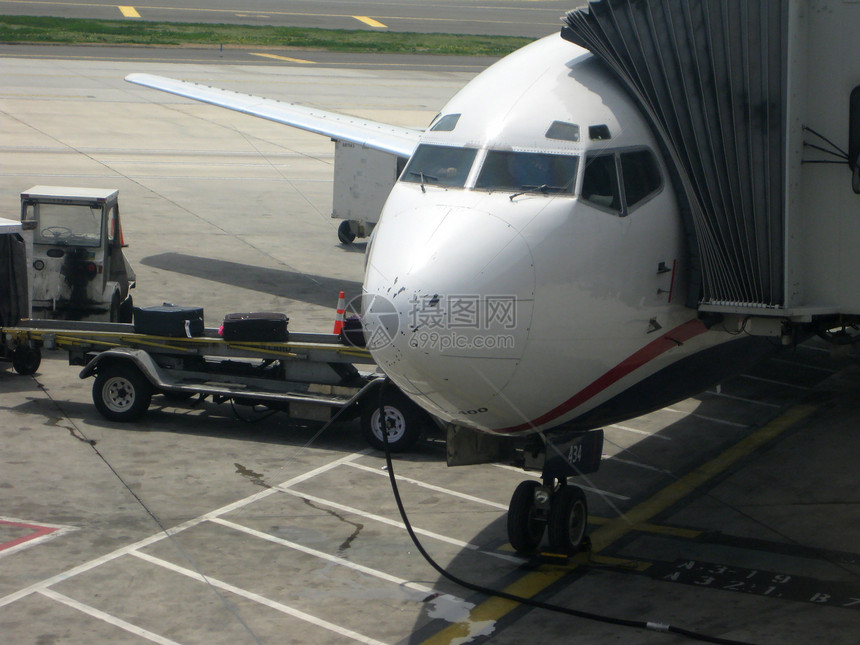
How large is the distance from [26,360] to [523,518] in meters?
11.0

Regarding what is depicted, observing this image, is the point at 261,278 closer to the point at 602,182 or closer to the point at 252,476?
the point at 252,476

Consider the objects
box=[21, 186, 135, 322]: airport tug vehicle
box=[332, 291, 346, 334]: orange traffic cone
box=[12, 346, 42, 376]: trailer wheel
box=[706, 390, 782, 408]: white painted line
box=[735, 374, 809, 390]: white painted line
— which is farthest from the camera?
box=[21, 186, 135, 322]: airport tug vehicle

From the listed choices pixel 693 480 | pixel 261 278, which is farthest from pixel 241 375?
pixel 261 278

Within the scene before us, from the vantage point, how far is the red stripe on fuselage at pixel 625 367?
11172 mm

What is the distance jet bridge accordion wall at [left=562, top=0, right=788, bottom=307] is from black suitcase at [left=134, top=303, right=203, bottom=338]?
322 inches

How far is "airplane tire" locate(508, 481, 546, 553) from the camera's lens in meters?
12.2

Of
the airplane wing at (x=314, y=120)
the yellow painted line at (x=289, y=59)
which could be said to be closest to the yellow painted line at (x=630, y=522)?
the airplane wing at (x=314, y=120)

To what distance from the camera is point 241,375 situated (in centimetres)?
1744

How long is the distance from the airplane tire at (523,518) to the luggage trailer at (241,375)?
4.00m

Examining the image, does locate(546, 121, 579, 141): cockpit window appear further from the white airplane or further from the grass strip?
the grass strip

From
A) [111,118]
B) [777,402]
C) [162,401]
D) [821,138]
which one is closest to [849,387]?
[777,402]

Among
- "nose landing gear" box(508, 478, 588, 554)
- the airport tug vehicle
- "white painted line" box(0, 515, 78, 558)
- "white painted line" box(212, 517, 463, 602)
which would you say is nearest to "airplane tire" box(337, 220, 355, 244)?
the airport tug vehicle

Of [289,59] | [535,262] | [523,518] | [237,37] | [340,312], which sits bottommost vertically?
[523,518]

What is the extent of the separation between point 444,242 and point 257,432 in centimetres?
792
